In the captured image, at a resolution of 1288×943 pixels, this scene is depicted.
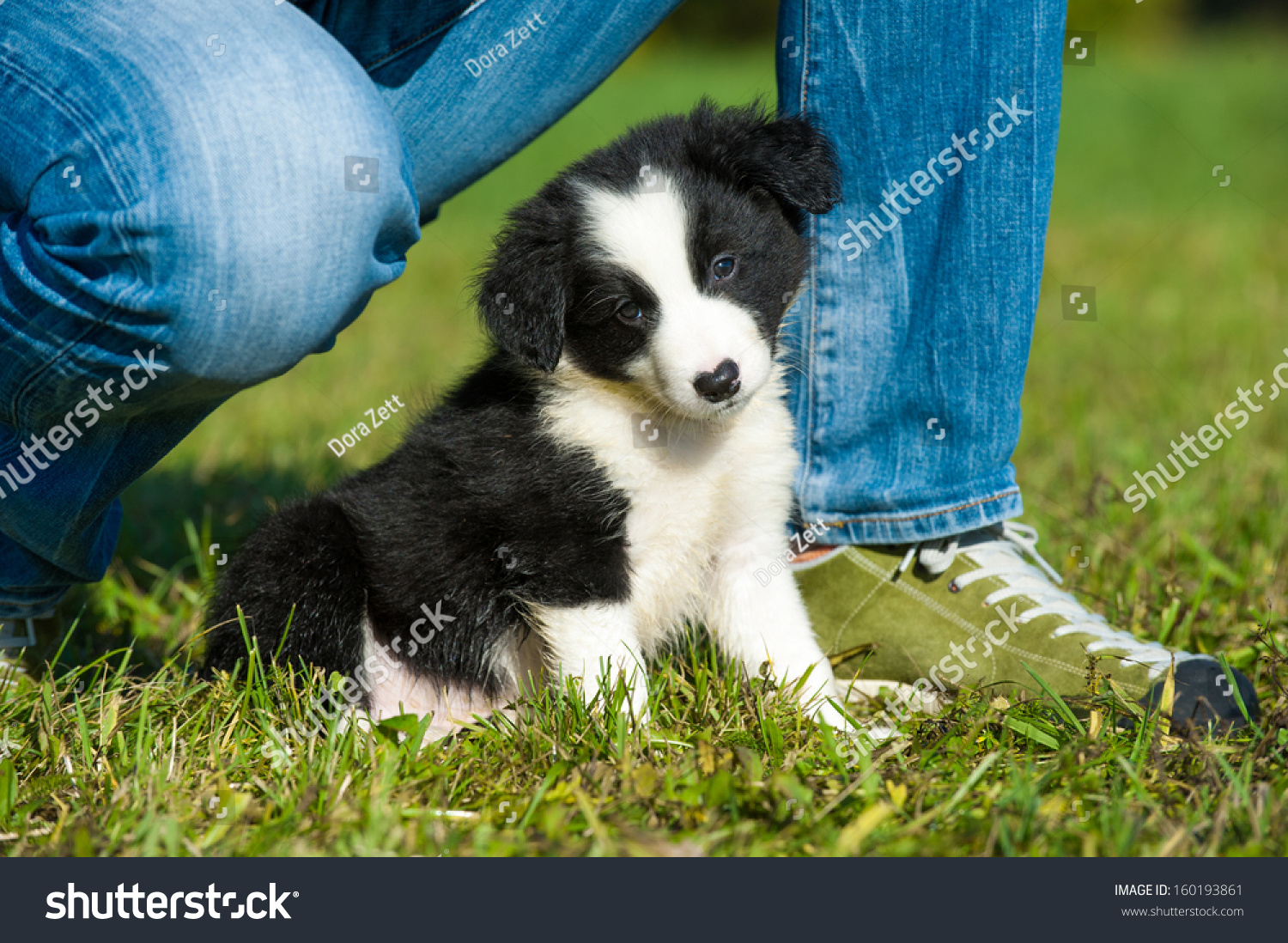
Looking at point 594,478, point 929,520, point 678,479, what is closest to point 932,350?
point 929,520

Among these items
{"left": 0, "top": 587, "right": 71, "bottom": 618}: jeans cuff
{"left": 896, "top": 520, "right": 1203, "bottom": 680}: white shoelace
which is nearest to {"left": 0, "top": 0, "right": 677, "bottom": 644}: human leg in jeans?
{"left": 0, "top": 587, "right": 71, "bottom": 618}: jeans cuff

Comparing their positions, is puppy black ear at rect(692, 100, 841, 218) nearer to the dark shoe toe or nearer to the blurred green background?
the blurred green background

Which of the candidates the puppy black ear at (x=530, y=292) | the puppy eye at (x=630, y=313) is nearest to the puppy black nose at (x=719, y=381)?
the puppy eye at (x=630, y=313)

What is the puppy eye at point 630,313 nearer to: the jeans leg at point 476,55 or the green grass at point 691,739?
the green grass at point 691,739

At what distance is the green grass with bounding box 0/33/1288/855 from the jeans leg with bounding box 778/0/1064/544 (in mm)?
559

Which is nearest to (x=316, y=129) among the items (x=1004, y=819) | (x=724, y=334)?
(x=724, y=334)

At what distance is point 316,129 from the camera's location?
2023mm

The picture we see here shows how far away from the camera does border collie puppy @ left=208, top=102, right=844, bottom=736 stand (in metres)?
2.37

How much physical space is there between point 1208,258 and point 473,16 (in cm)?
737

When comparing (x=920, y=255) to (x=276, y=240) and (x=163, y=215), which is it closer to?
(x=276, y=240)

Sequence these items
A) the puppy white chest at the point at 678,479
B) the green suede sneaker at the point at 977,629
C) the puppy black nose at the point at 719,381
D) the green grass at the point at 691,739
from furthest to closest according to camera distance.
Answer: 1. the puppy white chest at the point at 678,479
2. the green suede sneaker at the point at 977,629
3. the puppy black nose at the point at 719,381
4. the green grass at the point at 691,739

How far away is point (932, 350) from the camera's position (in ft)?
8.41

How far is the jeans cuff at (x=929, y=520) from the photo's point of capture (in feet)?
8.57

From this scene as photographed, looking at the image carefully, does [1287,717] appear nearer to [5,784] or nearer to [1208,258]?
[5,784]
